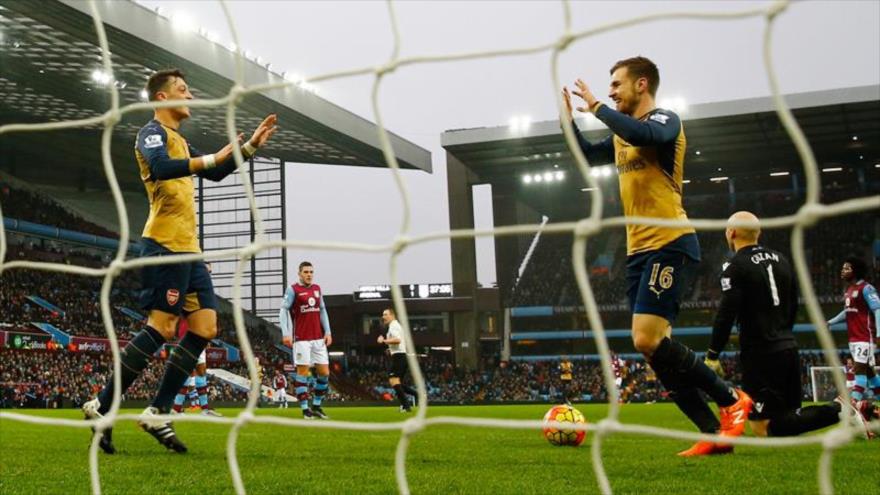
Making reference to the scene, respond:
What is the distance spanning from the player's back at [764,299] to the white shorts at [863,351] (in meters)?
3.87

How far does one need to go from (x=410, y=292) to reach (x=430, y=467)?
34850 mm

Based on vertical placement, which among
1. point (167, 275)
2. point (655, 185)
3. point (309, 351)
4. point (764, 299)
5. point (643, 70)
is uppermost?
point (643, 70)

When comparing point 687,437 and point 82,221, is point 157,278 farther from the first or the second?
point 82,221

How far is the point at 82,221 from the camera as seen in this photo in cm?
3525

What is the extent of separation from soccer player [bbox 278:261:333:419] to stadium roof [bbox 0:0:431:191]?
8997mm

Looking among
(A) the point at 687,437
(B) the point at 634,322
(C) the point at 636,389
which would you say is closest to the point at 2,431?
(B) the point at 634,322

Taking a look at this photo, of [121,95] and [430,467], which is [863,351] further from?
[121,95]

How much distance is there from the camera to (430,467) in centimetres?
404

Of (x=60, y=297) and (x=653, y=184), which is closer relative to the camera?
(x=653, y=184)

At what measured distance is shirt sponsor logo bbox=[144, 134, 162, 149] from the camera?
4.11 metres

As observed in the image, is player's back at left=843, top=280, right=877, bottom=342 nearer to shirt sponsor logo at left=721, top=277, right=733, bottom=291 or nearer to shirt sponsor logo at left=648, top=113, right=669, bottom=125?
shirt sponsor logo at left=721, top=277, right=733, bottom=291

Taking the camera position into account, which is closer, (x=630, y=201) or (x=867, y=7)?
(x=630, y=201)

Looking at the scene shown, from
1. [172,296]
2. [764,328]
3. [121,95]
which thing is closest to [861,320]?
[764,328]

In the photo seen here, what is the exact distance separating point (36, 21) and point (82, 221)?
1721 cm
